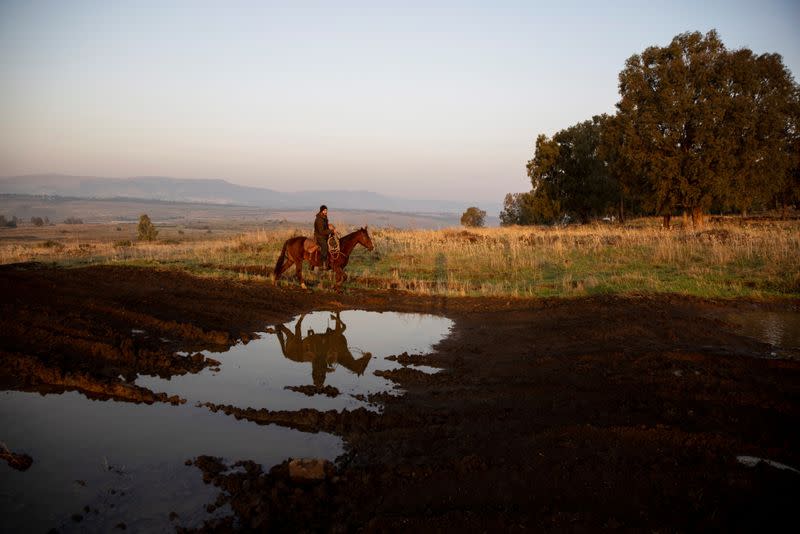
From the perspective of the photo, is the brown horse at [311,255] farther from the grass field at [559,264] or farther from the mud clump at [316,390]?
the mud clump at [316,390]

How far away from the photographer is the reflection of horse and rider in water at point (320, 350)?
886 cm

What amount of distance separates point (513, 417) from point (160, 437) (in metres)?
4.26

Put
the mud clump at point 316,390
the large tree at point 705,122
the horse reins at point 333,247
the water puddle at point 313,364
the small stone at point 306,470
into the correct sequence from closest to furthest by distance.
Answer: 1. the small stone at point 306,470
2. the water puddle at point 313,364
3. the mud clump at point 316,390
4. the horse reins at point 333,247
5. the large tree at point 705,122

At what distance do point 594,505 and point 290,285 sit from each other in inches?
542

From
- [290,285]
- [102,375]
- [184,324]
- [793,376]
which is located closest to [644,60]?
[290,285]

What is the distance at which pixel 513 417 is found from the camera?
638 centimetres

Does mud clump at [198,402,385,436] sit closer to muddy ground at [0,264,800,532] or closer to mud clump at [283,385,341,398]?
muddy ground at [0,264,800,532]

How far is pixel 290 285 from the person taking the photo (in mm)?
16875

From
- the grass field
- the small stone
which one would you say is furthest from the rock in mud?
the grass field

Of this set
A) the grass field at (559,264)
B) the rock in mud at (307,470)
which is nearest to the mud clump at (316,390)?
the rock in mud at (307,470)

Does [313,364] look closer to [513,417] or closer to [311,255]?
[513,417]

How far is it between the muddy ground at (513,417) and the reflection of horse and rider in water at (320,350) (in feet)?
3.05

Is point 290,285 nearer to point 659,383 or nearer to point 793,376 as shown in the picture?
point 659,383

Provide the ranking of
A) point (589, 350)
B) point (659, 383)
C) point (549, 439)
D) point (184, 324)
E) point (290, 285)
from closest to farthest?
point (549, 439), point (659, 383), point (589, 350), point (184, 324), point (290, 285)
